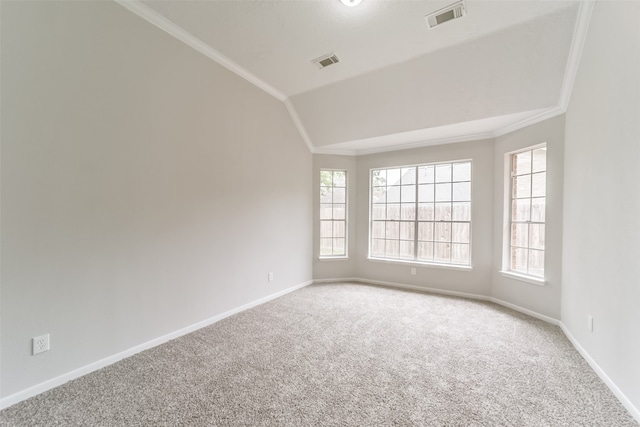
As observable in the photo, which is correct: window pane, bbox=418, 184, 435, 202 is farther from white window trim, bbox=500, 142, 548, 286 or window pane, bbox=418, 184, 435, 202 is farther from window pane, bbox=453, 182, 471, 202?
white window trim, bbox=500, 142, 548, 286

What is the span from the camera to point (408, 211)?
4648 mm

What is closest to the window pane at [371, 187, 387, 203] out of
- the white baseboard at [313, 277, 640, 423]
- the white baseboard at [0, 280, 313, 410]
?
the white baseboard at [313, 277, 640, 423]

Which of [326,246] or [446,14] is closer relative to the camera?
[446,14]

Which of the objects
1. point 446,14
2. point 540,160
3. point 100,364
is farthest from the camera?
point 540,160

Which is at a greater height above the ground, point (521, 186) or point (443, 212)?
point (521, 186)

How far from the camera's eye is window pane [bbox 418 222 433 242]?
4441 millimetres

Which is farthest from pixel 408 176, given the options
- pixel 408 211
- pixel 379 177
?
pixel 408 211

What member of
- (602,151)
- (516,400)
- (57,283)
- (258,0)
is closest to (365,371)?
(516,400)

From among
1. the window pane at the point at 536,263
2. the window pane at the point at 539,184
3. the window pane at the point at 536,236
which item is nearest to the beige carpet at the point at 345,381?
the window pane at the point at 536,263

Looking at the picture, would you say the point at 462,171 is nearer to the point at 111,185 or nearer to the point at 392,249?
the point at 392,249

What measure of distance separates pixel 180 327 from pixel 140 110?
2.20 m

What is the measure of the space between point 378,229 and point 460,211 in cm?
143

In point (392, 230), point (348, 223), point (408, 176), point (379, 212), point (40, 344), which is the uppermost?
point (408, 176)

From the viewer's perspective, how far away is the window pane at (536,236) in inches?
128
